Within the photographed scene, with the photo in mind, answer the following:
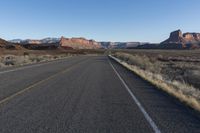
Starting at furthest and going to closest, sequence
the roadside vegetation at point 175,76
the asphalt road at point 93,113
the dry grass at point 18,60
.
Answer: the dry grass at point 18,60, the roadside vegetation at point 175,76, the asphalt road at point 93,113

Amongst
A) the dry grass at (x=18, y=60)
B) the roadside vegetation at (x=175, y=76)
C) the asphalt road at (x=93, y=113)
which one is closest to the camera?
the asphalt road at (x=93, y=113)

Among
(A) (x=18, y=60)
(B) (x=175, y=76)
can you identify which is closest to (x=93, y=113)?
(B) (x=175, y=76)

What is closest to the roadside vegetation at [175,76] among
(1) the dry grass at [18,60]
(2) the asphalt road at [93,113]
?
(2) the asphalt road at [93,113]

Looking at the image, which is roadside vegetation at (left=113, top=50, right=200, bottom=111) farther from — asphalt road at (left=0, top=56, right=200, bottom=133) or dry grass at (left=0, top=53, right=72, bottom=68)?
dry grass at (left=0, top=53, right=72, bottom=68)

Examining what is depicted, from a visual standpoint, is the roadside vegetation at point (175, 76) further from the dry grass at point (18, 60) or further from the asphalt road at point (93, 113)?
the dry grass at point (18, 60)

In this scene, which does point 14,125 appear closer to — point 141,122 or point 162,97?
point 141,122

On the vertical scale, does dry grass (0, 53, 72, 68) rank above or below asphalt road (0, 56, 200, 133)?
below

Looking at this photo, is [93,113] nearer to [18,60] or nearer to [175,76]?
[175,76]

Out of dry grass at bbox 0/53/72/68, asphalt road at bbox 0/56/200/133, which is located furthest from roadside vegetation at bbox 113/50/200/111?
dry grass at bbox 0/53/72/68

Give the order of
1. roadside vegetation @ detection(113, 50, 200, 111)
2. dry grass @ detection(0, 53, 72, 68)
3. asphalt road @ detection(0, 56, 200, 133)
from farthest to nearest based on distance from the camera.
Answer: dry grass @ detection(0, 53, 72, 68) → roadside vegetation @ detection(113, 50, 200, 111) → asphalt road @ detection(0, 56, 200, 133)

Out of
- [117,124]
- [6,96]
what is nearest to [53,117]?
[117,124]

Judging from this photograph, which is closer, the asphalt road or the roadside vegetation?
the asphalt road

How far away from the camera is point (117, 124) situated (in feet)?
26.9

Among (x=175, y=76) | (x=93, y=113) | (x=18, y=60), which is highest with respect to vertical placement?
(x=93, y=113)
